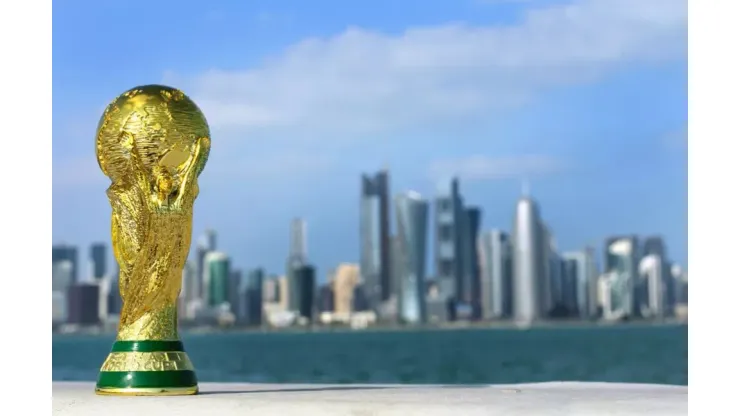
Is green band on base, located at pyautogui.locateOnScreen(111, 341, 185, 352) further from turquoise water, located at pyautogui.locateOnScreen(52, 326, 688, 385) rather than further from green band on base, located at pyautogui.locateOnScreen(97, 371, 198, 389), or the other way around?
turquoise water, located at pyautogui.locateOnScreen(52, 326, 688, 385)

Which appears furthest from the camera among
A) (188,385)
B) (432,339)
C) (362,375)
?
(432,339)

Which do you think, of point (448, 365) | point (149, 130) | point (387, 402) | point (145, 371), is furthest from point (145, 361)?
point (448, 365)

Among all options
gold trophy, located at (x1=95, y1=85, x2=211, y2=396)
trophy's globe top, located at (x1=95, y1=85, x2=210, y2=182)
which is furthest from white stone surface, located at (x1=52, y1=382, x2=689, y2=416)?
trophy's globe top, located at (x1=95, y1=85, x2=210, y2=182)

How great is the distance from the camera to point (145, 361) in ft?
36.6

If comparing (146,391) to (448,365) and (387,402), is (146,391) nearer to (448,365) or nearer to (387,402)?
(387,402)

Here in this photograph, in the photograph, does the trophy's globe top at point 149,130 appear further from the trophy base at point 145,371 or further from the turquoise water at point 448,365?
the turquoise water at point 448,365

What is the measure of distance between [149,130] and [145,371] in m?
2.13

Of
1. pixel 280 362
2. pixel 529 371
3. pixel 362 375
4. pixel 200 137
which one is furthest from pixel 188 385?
pixel 280 362

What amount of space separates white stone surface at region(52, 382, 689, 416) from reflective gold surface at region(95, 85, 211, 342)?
875 mm

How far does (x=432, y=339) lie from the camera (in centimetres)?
9369

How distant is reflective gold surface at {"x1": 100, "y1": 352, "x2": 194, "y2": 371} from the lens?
36.6 ft
